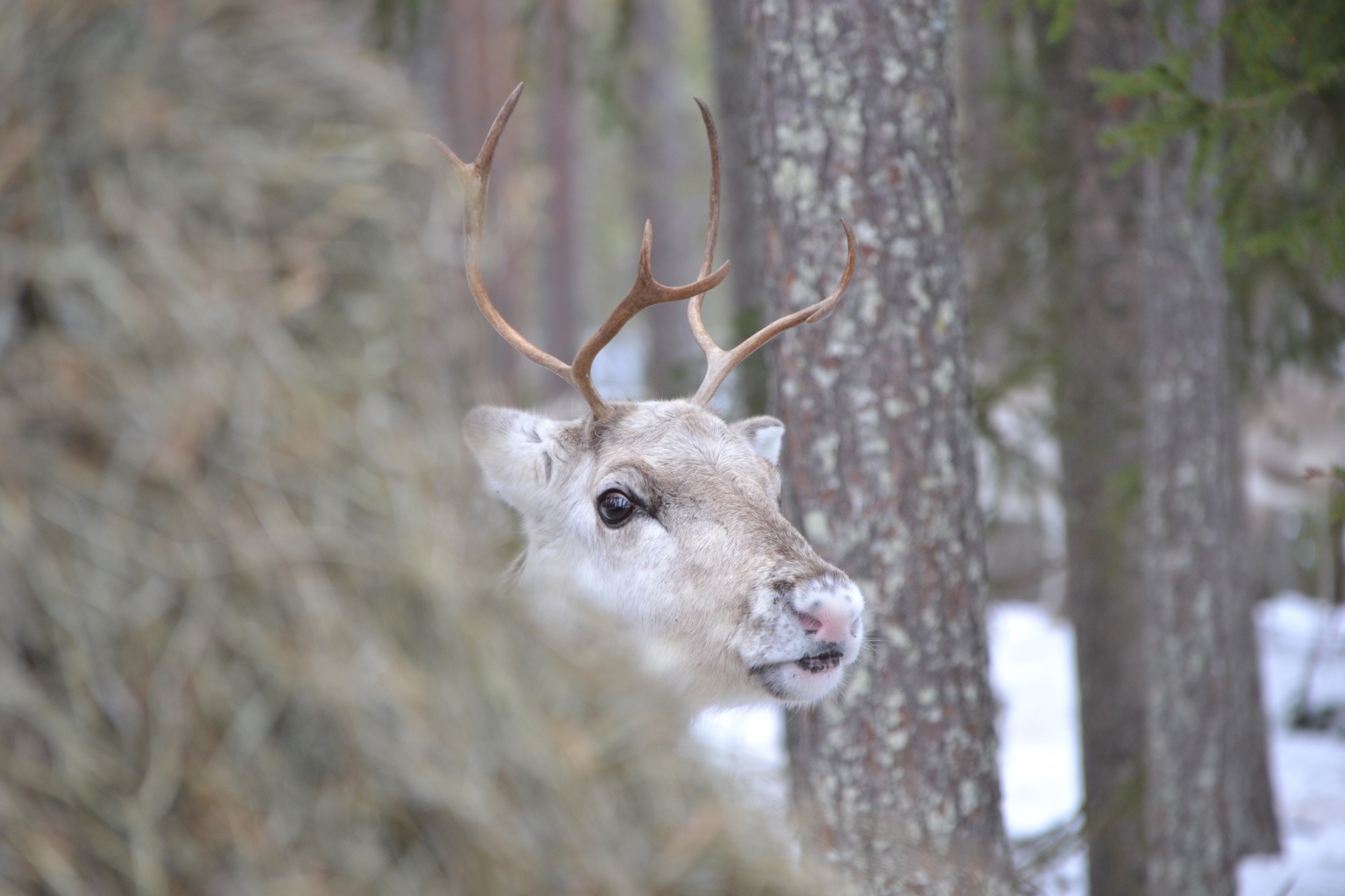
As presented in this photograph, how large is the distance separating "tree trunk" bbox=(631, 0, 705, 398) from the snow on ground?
514 centimetres

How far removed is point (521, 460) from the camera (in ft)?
13.0

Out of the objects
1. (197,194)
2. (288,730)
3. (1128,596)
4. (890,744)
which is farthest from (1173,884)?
(197,194)

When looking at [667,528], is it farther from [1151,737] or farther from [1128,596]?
[1128,596]

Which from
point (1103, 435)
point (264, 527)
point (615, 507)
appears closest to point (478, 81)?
point (1103, 435)

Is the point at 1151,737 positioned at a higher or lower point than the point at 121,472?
lower

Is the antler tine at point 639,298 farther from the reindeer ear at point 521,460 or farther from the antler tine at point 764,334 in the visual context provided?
the reindeer ear at point 521,460

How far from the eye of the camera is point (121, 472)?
148 cm

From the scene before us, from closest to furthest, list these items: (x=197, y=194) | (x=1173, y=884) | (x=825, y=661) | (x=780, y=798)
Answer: (x=197, y=194), (x=780, y=798), (x=825, y=661), (x=1173, y=884)

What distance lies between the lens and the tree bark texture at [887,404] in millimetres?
3545

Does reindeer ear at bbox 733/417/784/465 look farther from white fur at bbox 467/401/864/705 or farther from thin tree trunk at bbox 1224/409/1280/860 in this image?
thin tree trunk at bbox 1224/409/1280/860

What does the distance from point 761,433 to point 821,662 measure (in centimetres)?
114

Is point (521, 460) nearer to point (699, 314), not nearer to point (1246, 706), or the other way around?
point (699, 314)

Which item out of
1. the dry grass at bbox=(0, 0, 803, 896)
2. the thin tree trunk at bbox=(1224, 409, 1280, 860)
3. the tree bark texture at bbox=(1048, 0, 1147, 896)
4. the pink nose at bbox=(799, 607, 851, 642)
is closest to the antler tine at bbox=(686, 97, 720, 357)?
the pink nose at bbox=(799, 607, 851, 642)

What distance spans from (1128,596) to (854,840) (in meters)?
3.15
